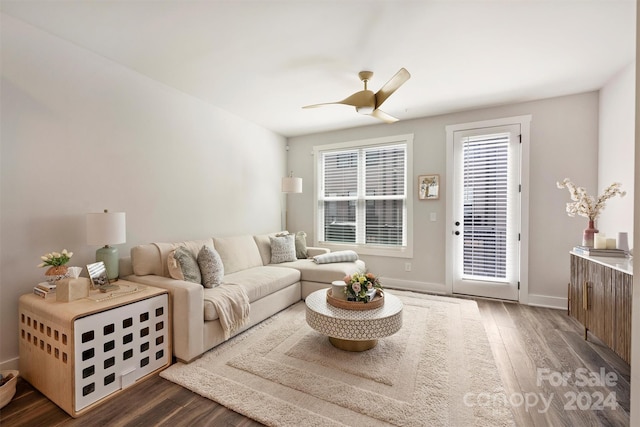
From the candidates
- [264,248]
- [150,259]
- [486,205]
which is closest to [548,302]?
[486,205]

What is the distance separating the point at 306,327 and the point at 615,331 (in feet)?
8.38

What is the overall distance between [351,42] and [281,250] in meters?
2.78

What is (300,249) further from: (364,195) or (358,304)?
(358,304)

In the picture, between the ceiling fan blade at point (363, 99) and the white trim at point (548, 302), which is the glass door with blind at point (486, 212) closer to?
the white trim at point (548, 302)

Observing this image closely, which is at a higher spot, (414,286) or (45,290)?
(45,290)

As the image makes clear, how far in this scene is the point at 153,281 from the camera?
2430 mm

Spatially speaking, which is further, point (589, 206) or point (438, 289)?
point (438, 289)

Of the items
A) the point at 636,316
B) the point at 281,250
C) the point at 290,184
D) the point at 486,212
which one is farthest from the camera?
the point at 290,184

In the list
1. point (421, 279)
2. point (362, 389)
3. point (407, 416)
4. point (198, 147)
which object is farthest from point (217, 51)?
point (421, 279)

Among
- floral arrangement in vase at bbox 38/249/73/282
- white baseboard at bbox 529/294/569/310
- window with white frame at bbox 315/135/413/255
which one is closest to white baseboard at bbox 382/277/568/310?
white baseboard at bbox 529/294/569/310

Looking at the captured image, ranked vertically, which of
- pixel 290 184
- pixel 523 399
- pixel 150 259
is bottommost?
pixel 523 399

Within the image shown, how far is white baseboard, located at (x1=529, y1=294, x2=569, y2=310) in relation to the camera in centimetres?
347

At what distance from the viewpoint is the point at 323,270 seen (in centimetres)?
363

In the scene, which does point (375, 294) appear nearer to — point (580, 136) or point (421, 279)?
point (421, 279)
